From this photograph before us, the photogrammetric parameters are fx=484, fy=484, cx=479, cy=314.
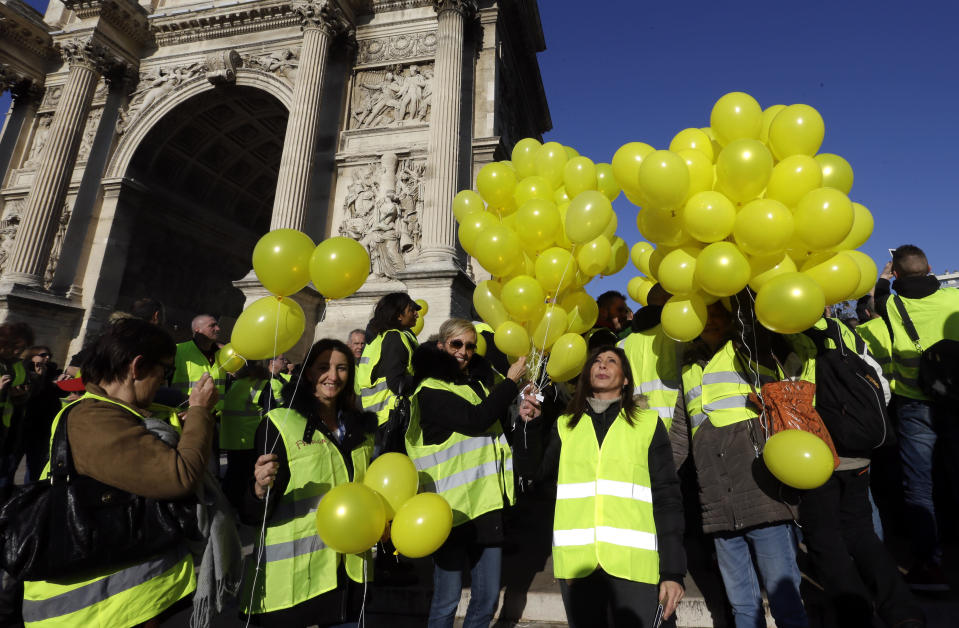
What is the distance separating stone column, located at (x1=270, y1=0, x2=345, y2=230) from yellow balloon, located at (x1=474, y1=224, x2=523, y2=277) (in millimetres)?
7548

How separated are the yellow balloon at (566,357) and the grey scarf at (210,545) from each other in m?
1.87

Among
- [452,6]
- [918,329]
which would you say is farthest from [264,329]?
[452,6]

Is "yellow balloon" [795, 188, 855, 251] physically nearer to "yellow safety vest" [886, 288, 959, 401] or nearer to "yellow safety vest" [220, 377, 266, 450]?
"yellow safety vest" [886, 288, 959, 401]

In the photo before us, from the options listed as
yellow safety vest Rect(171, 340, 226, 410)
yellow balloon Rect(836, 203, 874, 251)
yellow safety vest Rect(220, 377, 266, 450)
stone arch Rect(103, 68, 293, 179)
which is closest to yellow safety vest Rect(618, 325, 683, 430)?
yellow balloon Rect(836, 203, 874, 251)

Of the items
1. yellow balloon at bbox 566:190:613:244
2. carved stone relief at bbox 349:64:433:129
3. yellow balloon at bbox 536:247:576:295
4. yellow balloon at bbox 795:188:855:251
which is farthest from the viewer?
carved stone relief at bbox 349:64:433:129

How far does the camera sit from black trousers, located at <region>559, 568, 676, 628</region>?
207 centimetres

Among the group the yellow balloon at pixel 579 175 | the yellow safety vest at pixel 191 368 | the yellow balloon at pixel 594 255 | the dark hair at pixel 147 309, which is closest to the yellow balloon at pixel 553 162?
the yellow balloon at pixel 579 175

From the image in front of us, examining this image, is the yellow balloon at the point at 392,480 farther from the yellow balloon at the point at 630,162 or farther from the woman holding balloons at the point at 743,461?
the yellow balloon at the point at 630,162

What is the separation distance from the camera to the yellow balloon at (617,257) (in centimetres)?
354

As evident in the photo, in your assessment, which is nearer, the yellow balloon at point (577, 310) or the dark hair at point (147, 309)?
the yellow balloon at point (577, 310)

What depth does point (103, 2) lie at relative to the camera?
12.3m

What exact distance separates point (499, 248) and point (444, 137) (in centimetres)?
728

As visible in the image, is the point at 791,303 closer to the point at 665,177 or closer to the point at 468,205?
the point at 665,177

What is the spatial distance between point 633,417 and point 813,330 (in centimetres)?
116
